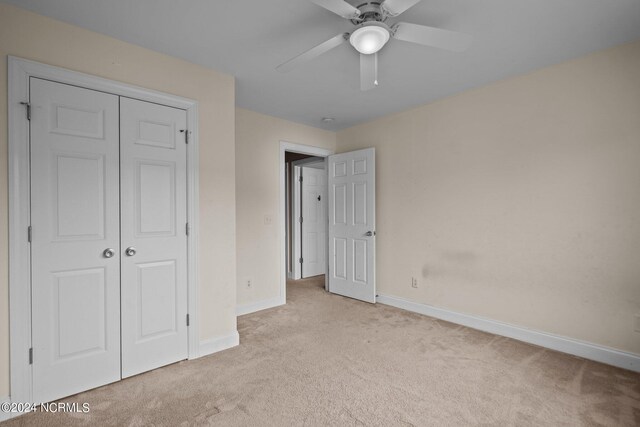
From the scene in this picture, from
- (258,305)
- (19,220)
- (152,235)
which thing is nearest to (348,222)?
(258,305)

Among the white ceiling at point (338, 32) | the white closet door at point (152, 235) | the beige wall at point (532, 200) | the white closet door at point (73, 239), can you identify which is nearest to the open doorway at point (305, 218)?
the beige wall at point (532, 200)

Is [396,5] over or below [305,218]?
over

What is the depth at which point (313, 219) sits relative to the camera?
5.57 meters

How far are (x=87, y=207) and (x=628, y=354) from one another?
162 inches

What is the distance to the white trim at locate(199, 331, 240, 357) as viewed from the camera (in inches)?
102

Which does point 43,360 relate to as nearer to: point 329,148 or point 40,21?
point 40,21

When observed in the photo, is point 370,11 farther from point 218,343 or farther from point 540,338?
point 540,338

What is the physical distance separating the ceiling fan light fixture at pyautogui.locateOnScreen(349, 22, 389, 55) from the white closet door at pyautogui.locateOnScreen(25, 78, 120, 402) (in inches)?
69.6

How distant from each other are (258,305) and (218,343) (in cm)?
115

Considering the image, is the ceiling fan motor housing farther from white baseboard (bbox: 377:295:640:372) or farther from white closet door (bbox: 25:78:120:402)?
white baseboard (bbox: 377:295:640:372)

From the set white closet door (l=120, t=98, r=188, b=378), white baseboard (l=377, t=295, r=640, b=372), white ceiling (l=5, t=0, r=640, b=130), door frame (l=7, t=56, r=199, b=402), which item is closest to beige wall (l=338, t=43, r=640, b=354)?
white baseboard (l=377, t=295, r=640, b=372)

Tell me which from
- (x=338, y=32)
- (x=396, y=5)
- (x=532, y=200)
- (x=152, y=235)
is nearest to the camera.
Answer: (x=396, y=5)

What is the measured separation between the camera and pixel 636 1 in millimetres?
1820

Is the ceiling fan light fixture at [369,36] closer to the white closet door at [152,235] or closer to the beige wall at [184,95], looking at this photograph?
the beige wall at [184,95]
